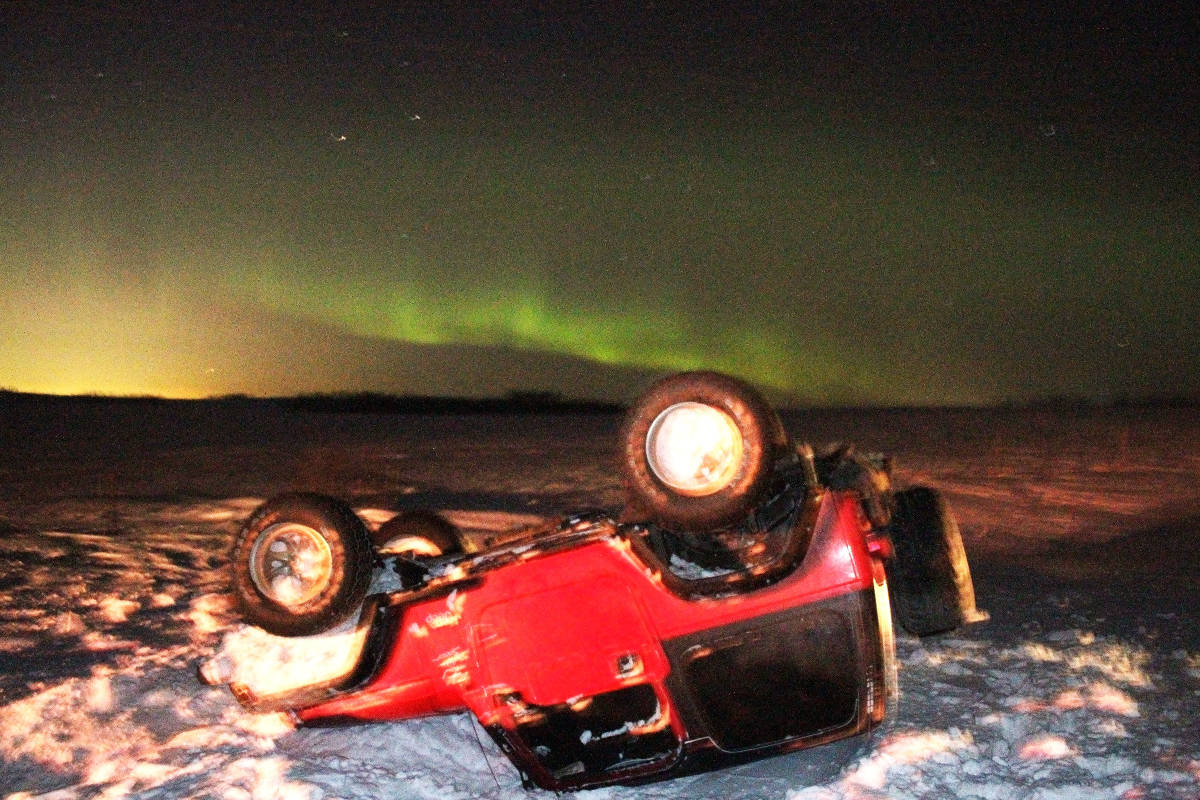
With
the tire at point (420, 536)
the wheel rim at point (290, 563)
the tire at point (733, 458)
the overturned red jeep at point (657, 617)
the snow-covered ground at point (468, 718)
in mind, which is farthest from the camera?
the tire at point (420, 536)

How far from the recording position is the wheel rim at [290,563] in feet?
11.9

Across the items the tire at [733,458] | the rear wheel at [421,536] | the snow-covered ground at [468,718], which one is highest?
the tire at [733,458]

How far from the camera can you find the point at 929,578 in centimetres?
367

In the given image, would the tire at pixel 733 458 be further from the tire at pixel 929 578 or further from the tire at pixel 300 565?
→ the tire at pixel 300 565

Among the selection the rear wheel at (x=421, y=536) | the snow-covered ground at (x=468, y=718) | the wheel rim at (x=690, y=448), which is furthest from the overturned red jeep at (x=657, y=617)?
the rear wheel at (x=421, y=536)

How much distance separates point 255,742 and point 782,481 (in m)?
2.48

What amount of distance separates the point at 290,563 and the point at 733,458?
189 centimetres

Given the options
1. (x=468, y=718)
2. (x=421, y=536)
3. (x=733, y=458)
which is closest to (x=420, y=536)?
(x=421, y=536)

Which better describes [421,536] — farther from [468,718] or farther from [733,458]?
[733,458]

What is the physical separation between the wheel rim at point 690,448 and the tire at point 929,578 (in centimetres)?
94

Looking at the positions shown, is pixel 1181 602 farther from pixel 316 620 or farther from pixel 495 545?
pixel 316 620

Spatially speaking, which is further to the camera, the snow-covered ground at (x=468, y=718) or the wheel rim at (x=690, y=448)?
the snow-covered ground at (x=468, y=718)

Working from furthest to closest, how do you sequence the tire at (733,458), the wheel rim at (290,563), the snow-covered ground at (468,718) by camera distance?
the wheel rim at (290,563) → the snow-covered ground at (468,718) → the tire at (733,458)

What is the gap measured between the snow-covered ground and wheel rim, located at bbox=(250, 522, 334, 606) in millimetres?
671
